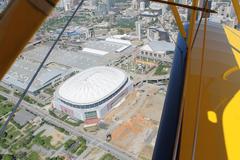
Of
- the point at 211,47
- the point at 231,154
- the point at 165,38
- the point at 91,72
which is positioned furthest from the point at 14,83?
the point at 231,154

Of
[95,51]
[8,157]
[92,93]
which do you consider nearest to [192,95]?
[8,157]

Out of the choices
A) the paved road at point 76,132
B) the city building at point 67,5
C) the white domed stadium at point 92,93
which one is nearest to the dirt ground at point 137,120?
the paved road at point 76,132

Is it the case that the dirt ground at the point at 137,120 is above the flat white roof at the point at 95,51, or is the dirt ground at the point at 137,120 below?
below

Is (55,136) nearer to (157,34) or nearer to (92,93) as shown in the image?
(92,93)

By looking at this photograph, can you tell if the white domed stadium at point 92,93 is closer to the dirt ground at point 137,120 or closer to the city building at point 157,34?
the dirt ground at point 137,120

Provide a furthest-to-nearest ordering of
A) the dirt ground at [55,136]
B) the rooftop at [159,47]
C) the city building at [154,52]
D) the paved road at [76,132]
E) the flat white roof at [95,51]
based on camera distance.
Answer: the flat white roof at [95,51] < the rooftop at [159,47] < the city building at [154,52] < the dirt ground at [55,136] < the paved road at [76,132]

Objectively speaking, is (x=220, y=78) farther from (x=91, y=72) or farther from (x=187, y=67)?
(x=91, y=72)
